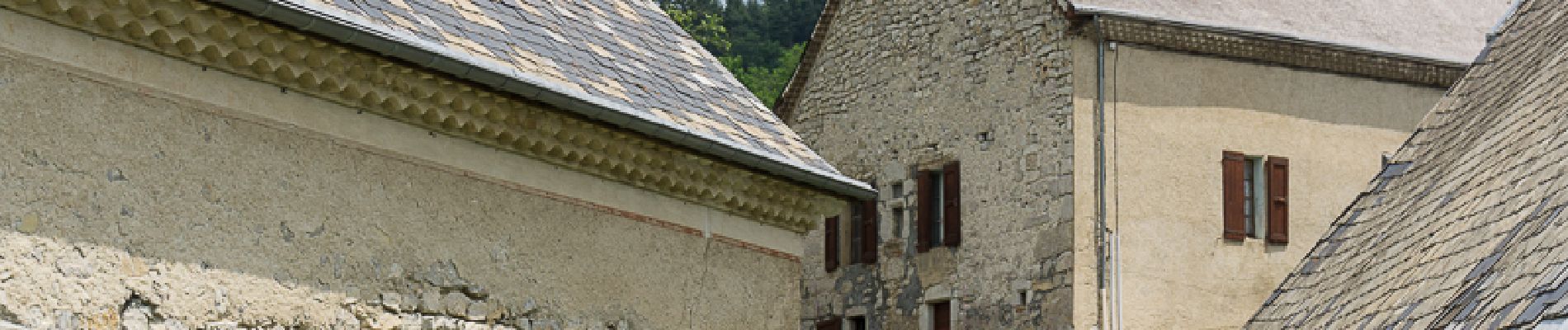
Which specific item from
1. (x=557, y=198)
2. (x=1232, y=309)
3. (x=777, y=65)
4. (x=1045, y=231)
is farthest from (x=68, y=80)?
(x=777, y=65)

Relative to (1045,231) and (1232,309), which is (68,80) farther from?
(1232,309)

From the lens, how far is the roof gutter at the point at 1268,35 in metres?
24.1

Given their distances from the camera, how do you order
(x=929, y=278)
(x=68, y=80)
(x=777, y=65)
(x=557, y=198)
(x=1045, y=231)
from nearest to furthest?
(x=68, y=80), (x=557, y=198), (x=1045, y=231), (x=929, y=278), (x=777, y=65)

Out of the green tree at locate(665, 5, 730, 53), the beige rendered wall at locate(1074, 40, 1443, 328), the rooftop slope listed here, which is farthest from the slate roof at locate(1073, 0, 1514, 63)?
the green tree at locate(665, 5, 730, 53)

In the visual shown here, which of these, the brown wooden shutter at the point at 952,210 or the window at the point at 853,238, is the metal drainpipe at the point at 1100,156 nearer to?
the brown wooden shutter at the point at 952,210

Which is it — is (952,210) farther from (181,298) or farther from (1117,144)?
(181,298)

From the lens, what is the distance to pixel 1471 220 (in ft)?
→ 44.3

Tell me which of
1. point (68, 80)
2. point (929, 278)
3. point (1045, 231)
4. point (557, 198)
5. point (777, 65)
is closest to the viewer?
point (68, 80)

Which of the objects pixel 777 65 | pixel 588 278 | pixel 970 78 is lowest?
pixel 588 278

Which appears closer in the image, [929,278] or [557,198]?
[557,198]

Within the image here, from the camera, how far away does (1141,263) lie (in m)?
24.5

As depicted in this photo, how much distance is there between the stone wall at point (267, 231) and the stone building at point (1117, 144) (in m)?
10.8

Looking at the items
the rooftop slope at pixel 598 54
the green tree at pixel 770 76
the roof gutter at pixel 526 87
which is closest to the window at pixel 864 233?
the green tree at pixel 770 76

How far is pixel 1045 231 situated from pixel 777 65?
19.5 meters
